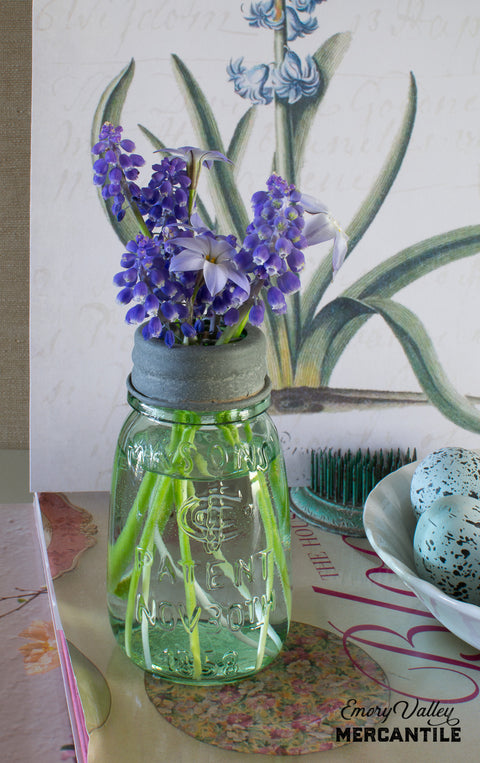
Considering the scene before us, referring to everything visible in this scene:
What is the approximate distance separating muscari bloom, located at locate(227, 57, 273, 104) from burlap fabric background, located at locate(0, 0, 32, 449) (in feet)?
0.61

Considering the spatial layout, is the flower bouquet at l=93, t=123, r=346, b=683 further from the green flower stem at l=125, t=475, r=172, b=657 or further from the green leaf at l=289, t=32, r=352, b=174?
the green leaf at l=289, t=32, r=352, b=174

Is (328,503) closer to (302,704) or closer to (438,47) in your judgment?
(302,704)

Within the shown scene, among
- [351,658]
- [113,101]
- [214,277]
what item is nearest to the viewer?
[214,277]

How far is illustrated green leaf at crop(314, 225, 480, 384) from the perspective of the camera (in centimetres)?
65

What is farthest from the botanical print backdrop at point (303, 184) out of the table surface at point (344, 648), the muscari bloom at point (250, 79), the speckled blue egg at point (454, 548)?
the speckled blue egg at point (454, 548)

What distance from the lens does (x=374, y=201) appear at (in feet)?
2.10

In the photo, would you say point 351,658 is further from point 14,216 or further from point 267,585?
point 14,216

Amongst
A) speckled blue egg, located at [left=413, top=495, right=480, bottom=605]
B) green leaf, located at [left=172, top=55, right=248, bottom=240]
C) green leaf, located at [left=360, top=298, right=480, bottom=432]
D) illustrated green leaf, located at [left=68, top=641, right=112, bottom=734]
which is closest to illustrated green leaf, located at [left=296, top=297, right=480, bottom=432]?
green leaf, located at [left=360, top=298, right=480, bottom=432]

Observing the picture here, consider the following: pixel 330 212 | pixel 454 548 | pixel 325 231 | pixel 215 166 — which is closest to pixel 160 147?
pixel 215 166

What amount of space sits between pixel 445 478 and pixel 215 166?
1.01 ft

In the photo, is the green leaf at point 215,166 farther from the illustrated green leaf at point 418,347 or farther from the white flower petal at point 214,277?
the white flower petal at point 214,277

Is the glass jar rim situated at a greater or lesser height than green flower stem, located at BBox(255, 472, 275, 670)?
greater

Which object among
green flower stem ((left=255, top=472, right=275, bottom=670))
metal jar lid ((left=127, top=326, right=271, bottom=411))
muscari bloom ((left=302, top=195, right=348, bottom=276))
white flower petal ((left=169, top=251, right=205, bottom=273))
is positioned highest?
muscari bloom ((left=302, top=195, right=348, bottom=276))

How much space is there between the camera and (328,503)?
0.64 metres
